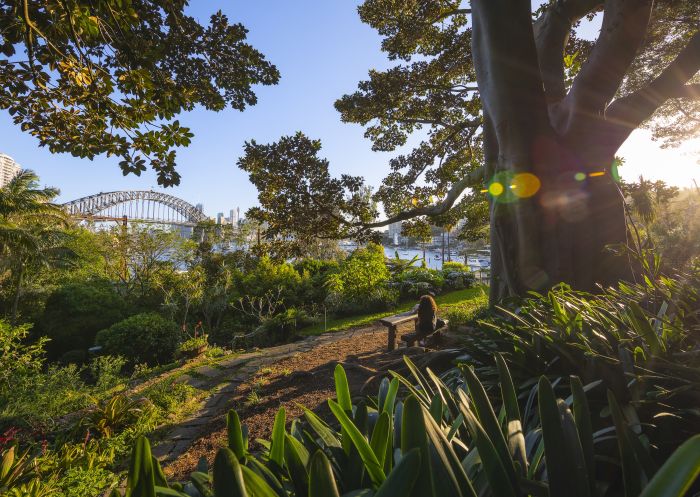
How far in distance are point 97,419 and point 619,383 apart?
4.28m

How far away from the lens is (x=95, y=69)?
278 centimetres

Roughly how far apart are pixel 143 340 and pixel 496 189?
9317 mm

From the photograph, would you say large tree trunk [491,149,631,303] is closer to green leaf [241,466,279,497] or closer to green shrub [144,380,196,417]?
green leaf [241,466,279,497]

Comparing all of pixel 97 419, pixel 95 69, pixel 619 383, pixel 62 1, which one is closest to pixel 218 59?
pixel 95 69

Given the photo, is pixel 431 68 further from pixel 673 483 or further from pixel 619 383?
pixel 673 483

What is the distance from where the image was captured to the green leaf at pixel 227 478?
2.34 ft

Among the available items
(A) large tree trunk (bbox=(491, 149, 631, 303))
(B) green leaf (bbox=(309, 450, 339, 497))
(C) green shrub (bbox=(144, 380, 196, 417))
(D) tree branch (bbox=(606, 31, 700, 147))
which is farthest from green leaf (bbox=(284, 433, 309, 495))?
(D) tree branch (bbox=(606, 31, 700, 147))

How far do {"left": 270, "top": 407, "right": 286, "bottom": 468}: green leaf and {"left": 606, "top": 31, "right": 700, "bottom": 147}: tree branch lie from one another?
16.2 feet

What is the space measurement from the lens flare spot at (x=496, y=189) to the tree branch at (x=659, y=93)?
58.7 inches

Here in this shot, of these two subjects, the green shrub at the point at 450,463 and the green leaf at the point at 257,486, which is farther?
the green leaf at the point at 257,486

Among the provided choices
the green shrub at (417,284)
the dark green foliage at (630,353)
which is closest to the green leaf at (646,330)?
the dark green foliage at (630,353)

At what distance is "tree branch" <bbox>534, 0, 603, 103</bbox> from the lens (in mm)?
4582

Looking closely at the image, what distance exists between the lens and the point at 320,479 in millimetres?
750

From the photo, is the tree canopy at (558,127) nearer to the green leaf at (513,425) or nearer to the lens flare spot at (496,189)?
the lens flare spot at (496,189)
